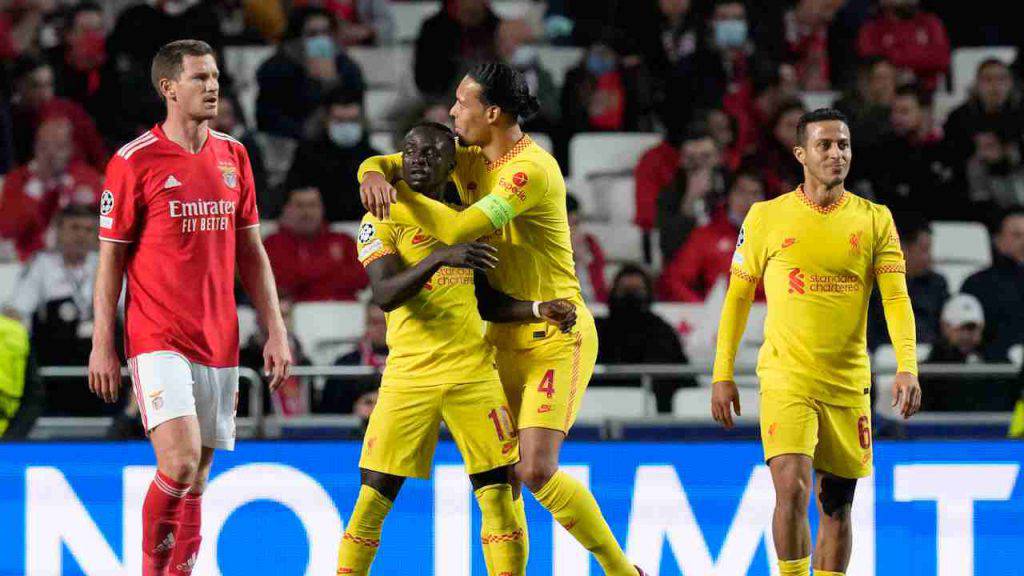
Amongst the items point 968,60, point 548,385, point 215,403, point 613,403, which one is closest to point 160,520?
point 215,403

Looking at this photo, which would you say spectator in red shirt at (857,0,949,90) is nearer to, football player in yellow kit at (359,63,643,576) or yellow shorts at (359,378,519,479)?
football player in yellow kit at (359,63,643,576)

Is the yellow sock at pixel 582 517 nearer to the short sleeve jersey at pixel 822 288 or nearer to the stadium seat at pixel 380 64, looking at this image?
the short sleeve jersey at pixel 822 288

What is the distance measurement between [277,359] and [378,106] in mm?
6828

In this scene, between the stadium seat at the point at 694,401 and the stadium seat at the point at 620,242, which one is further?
the stadium seat at the point at 620,242

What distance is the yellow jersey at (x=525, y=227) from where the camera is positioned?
6252 mm

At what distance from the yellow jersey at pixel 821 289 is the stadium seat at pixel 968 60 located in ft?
24.3

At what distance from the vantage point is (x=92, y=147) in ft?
38.2

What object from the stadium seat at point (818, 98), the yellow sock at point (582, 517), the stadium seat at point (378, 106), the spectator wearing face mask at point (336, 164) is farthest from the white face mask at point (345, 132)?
the yellow sock at point (582, 517)

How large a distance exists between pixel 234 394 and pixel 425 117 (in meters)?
5.56

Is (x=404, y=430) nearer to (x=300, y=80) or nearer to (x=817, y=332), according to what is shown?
(x=817, y=332)

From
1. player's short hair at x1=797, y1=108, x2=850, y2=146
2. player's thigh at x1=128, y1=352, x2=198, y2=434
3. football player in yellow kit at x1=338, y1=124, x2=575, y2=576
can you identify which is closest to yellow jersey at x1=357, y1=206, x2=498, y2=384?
football player in yellow kit at x1=338, y1=124, x2=575, y2=576

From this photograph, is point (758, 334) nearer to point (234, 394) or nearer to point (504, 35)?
point (504, 35)

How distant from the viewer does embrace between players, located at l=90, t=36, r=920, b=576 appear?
6043 millimetres

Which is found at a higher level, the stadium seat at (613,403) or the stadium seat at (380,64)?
the stadium seat at (380,64)
